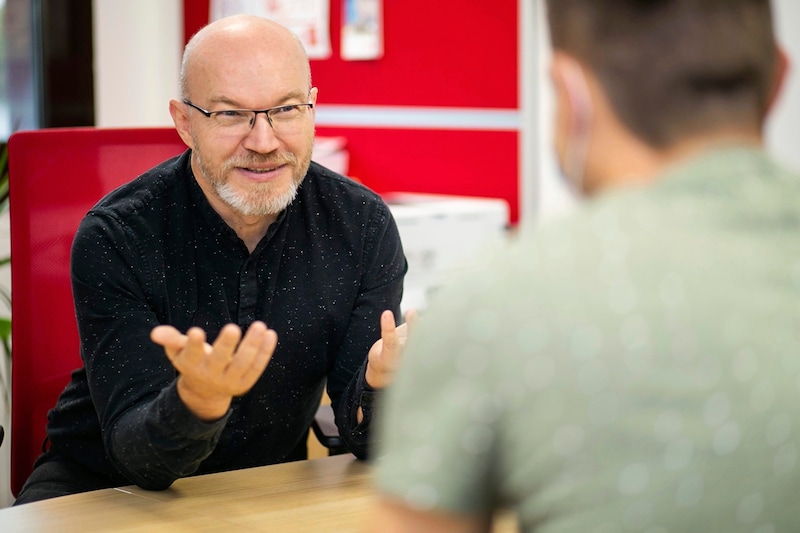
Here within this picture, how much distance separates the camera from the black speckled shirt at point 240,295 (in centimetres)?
158

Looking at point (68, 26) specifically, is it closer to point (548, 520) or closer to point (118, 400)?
point (118, 400)

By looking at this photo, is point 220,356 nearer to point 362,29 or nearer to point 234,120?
point 234,120

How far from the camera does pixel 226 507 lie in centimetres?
129

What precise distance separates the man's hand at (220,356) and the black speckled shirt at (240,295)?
31 cm

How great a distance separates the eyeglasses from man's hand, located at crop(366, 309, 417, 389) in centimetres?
45

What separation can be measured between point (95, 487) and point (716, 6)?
138 centimetres

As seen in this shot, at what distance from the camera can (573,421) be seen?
2.03 feet

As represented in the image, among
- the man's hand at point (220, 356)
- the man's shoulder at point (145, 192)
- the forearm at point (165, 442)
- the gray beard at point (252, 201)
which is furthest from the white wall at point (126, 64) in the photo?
the man's hand at point (220, 356)

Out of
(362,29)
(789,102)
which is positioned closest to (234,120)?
(789,102)

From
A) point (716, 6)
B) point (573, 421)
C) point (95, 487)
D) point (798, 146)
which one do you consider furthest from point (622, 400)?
point (798, 146)

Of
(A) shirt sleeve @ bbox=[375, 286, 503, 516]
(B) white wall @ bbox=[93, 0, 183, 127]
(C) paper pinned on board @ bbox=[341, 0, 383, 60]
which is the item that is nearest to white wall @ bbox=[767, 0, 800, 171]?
(C) paper pinned on board @ bbox=[341, 0, 383, 60]

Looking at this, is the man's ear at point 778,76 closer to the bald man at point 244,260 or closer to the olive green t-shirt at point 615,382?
the olive green t-shirt at point 615,382

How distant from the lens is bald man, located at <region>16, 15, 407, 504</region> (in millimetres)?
1637

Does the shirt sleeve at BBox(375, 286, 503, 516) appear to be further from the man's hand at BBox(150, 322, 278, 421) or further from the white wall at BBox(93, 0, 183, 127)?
the white wall at BBox(93, 0, 183, 127)
